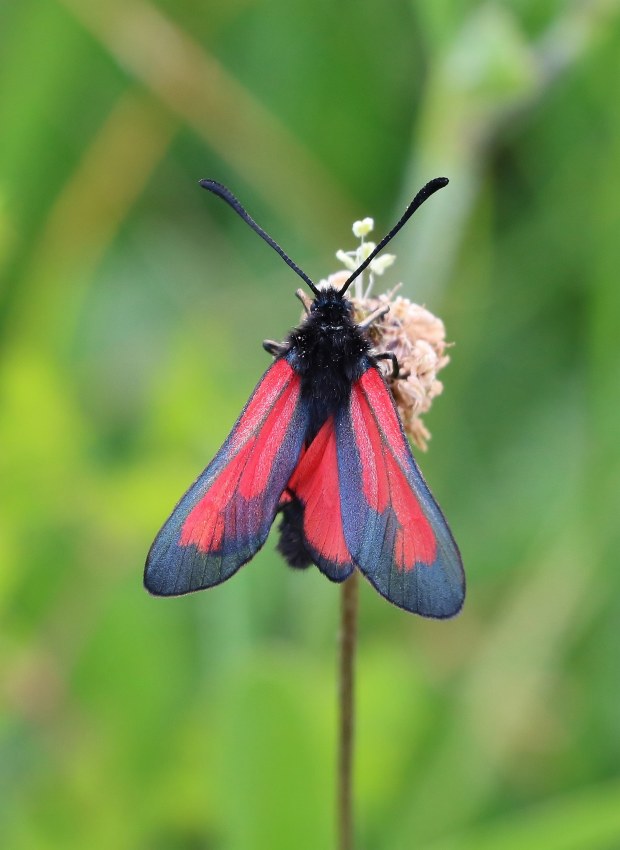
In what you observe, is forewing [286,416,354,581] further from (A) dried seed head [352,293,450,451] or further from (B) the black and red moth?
(A) dried seed head [352,293,450,451]

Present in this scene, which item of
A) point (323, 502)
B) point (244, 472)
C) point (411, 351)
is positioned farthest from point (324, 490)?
point (411, 351)

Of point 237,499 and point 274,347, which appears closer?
point 237,499

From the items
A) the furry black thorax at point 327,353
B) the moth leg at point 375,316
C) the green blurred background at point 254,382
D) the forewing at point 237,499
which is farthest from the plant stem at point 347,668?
the green blurred background at point 254,382

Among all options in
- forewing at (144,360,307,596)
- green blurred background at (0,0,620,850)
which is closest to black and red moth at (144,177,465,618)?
forewing at (144,360,307,596)

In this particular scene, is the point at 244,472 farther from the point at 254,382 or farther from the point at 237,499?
the point at 254,382

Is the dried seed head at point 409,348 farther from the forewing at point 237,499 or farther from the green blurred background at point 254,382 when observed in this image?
the green blurred background at point 254,382

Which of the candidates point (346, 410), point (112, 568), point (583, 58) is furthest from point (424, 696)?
point (583, 58)
